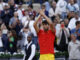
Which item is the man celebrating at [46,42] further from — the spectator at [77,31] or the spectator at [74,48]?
the spectator at [77,31]

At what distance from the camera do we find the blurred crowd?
55.1ft

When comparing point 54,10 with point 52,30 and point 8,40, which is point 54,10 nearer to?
point 8,40

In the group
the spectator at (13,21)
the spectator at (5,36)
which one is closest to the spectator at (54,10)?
the spectator at (13,21)

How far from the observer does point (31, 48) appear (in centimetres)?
1305

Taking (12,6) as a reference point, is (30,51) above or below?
below

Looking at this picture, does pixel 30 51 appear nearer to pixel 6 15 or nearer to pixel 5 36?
pixel 5 36

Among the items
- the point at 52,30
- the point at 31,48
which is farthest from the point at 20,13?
the point at 52,30

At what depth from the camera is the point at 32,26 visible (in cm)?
1812

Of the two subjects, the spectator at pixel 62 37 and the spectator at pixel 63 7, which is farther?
the spectator at pixel 63 7

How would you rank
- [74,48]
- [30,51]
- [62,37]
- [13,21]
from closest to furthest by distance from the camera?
[30,51]
[74,48]
[62,37]
[13,21]

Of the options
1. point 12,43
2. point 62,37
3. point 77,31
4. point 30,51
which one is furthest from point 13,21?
point 30,51

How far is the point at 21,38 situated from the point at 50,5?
3875 millimetres

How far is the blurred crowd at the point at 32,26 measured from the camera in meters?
16.8

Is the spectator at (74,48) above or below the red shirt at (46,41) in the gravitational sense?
below
